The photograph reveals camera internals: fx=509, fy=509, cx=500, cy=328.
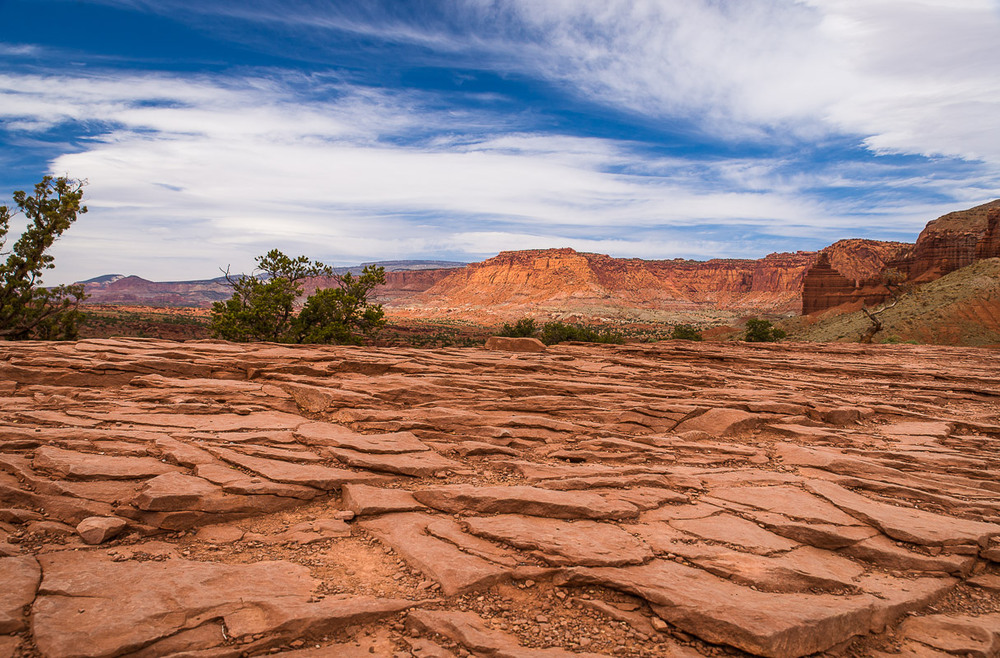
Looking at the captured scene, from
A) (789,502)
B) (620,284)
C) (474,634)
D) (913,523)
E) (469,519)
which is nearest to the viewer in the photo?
(474,634)

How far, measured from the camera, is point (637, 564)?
17.1ft

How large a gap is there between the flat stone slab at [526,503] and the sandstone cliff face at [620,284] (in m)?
128

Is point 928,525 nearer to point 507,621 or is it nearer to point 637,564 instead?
point 637,564

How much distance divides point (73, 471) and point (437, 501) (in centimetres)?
445

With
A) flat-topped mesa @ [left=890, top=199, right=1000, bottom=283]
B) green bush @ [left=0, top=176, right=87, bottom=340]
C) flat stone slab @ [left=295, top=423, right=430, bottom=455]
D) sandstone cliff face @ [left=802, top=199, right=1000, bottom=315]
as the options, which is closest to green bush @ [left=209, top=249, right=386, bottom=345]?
green bush @ [left=0, top=176, right=87, bottom=340]

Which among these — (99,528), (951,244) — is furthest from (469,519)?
(951,244)

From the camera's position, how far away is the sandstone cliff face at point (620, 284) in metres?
151

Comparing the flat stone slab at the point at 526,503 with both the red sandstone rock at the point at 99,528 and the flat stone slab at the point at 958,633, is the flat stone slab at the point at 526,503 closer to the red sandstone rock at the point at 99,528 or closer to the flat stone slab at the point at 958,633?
the flat stone slab at the point at 958,633

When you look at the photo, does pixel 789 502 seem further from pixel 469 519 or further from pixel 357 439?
pixel 357 439

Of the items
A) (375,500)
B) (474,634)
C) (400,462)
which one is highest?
(400,462)

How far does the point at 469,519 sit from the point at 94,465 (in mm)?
4809

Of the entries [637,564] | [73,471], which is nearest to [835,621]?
[637,564]

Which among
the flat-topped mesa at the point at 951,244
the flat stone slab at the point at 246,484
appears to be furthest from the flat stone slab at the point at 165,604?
the flat-topped mesa at the point at 951,244

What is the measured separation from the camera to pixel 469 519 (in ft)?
20.2
